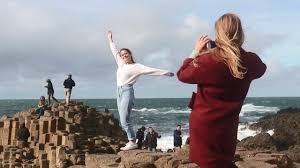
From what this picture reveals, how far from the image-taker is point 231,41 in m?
3.84

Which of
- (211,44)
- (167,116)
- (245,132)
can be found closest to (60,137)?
(211,44)

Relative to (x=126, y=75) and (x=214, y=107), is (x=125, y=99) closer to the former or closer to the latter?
(x=126, y=75)

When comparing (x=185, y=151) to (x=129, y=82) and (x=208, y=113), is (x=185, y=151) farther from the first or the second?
(x=208, y=113)

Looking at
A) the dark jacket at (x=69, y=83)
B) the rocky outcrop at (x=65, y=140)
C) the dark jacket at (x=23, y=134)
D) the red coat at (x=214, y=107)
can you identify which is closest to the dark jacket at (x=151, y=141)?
the rocky outcrop at (x=65, y=140)

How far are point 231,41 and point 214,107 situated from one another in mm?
496

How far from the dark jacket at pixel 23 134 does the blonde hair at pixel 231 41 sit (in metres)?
19.0

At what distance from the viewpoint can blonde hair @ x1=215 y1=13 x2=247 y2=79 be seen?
149 inches

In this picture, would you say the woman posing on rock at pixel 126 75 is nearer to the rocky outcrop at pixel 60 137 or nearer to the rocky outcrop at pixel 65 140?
the rocky outcrop at pixel 65 140

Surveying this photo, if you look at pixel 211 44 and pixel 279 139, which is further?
pixel 279 139

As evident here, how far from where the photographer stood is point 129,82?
7.87 m

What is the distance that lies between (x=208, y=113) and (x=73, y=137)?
15.2 meters

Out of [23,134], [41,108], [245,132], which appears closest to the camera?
[23,134]

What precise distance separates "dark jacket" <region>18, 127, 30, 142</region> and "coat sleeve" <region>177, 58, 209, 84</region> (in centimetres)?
1877

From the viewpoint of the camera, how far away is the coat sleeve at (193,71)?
3.87 meters
